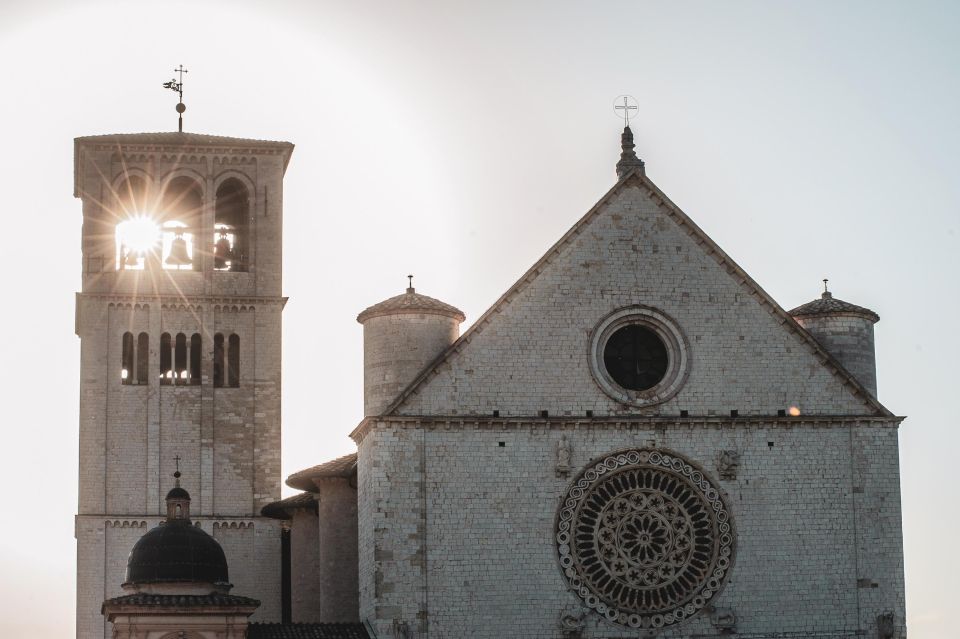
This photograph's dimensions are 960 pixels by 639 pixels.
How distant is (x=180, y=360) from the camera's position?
59906 millimetres

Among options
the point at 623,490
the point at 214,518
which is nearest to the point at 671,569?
the point at 623,490

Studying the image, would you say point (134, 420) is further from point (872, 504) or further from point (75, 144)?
point (872, 504)


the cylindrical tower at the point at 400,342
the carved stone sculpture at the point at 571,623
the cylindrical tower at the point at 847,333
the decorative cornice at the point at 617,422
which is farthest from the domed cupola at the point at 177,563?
the cylindrical tower at the point at 847,333

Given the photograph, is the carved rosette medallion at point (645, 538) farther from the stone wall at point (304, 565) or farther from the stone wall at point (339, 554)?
the stone wall at point (304, 565)

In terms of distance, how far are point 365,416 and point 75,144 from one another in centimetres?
2047

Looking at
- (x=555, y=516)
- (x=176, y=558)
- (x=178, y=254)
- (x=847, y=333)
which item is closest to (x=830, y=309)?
(x=847, y=333)

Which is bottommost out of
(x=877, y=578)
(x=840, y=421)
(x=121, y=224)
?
(x=877, y=578)

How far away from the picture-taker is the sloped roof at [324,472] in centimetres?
4903

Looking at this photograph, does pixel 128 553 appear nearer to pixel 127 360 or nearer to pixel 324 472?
pixel 127 360

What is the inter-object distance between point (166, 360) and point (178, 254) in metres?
3.16

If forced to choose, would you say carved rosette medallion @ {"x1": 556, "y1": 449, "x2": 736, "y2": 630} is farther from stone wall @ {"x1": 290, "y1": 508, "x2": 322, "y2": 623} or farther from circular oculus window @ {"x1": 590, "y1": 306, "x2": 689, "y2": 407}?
stone wall @ {"x1": 290, "y1": 508, "x2": 322, "y2": 623}

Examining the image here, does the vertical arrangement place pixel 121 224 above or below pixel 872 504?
above

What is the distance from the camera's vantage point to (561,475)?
43.7m

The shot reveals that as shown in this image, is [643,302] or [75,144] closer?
[643,302]
